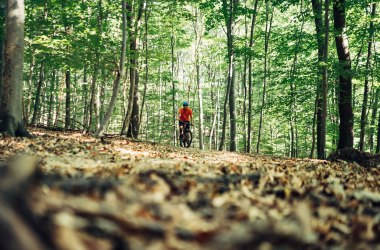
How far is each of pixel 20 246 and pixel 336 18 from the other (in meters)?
13.0

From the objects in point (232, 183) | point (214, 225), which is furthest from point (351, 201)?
point (214, 225)

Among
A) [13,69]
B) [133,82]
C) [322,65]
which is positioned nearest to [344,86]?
[322,65]

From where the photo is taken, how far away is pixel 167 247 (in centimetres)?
111

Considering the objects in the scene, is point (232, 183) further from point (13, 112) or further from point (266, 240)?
point (13, 112)

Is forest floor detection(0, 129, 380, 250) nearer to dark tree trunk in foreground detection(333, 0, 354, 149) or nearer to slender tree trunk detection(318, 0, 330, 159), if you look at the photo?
slender tree trunk detection(318, 0, 330, 159)

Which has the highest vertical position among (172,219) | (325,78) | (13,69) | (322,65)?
(322,65)

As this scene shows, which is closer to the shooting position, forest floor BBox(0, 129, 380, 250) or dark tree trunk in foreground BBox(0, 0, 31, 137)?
forest floor BBox(0, 129, 380, 250)

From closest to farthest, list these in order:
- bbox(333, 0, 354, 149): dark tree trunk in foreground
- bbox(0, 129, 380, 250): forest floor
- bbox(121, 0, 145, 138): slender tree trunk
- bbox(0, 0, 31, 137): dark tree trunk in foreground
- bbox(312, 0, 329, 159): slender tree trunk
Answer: bbox(0, 129, 380, 250): forest floor
bbox(0, 0, 31, 137): dark tree trunk in foreground
bbox(312, 0, 329, 159): slender tree trunk
bbox(333, 0, 354, 149): dark tree trunk in foreground
bbox(121, 0, 145, 138): slender tree trunk

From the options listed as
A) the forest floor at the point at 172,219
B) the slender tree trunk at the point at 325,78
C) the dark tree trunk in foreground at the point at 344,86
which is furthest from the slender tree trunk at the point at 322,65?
the forest floor at the point at 172,219

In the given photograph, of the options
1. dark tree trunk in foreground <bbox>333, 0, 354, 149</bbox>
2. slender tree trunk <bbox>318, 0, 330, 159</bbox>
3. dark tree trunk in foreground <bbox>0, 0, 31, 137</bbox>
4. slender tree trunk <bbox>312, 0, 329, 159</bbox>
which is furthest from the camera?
→ dark tree trunk in foreground <bbox>333, 0, 354, 149</bbox>

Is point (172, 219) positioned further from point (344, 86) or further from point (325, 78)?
point (344, 86)

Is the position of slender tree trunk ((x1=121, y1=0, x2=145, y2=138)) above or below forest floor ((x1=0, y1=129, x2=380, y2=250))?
above

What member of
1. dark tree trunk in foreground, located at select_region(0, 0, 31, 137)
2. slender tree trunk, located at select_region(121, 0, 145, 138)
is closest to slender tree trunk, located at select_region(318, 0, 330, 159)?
slender tree trunk, located at select_region(121, 0, 145, 138)

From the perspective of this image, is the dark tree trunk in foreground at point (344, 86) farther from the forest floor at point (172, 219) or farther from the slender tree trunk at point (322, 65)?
the forest floor at point (172, 219)
